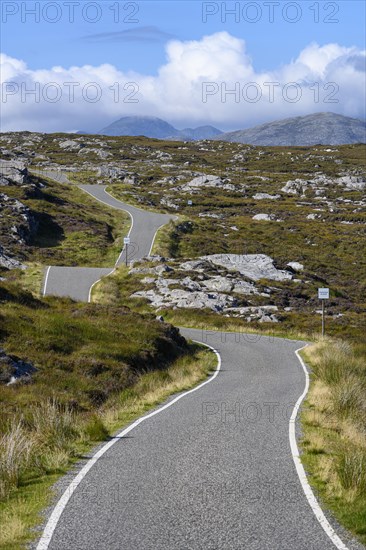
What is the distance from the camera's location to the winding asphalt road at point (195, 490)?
6.30 metres

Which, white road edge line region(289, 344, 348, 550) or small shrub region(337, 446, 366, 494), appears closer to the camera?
white road edge line region(289, 344, 348, 550)

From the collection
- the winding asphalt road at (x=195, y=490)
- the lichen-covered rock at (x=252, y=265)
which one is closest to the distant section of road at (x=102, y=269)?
the lichen-covered rock at (x=252, y=265)

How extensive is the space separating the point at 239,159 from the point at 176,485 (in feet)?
506

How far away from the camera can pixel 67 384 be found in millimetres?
15852

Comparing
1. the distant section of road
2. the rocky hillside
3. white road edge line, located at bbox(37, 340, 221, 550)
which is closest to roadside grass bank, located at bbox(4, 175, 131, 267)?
the rocky hillside

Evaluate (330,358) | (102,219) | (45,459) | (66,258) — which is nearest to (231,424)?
(45,459)

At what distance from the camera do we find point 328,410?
14344 mm

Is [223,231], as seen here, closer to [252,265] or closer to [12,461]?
[252,265]

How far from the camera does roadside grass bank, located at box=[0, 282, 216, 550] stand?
327 inches

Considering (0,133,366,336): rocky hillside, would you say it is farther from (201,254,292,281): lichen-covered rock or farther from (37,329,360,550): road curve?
(37,329,360,550): road curve

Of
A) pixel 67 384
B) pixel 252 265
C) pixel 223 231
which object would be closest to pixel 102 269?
pixel 252 265

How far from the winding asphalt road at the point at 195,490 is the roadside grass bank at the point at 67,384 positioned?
51 centimetres

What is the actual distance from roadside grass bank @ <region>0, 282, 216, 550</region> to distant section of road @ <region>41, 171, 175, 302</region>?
12.6 meters

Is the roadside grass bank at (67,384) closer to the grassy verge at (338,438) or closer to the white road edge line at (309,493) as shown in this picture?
the white road edge line at (309,493)
